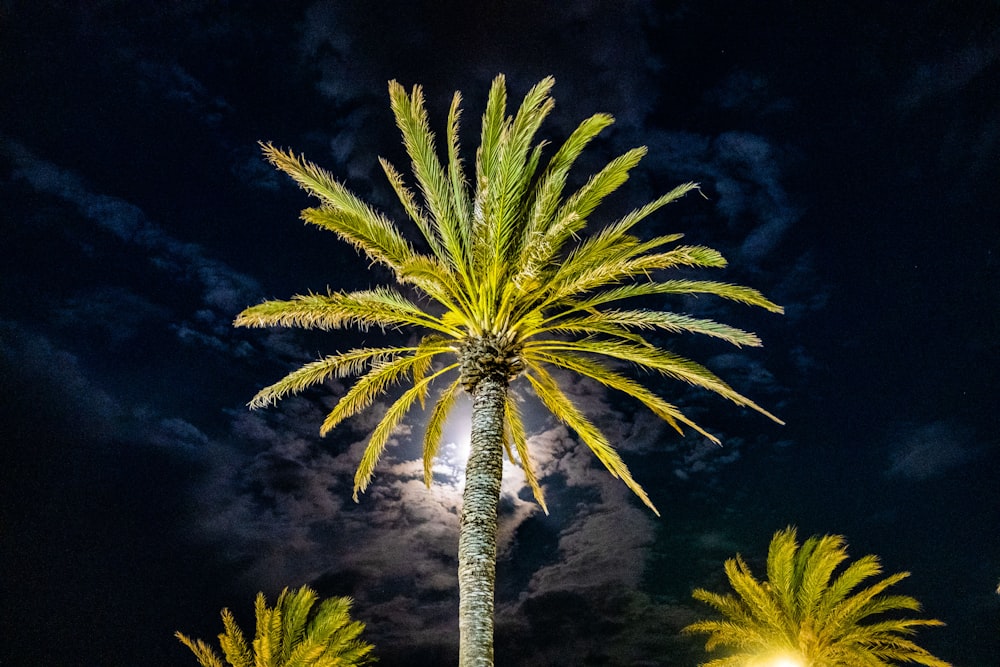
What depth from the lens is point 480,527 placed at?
991 cm

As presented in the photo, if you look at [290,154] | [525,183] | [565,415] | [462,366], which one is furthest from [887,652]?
[290,154]

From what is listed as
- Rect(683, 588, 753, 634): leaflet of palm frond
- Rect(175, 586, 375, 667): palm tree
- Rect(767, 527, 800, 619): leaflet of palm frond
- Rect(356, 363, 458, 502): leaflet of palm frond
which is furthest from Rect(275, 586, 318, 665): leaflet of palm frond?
Rect(767, 527, 800, 619): leaflet of palm frond

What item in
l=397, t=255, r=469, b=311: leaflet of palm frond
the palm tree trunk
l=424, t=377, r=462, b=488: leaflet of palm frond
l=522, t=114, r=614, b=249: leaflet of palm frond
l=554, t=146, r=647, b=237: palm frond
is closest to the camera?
the palm tree trunk

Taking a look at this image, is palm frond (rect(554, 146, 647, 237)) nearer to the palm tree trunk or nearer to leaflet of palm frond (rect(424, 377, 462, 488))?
the palm tree trunk

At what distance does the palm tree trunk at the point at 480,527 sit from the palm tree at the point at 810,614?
1480 centimetres

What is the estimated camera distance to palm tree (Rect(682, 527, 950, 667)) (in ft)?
64.7

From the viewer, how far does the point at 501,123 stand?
37.7 feet

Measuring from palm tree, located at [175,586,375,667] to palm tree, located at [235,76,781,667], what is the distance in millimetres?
11205

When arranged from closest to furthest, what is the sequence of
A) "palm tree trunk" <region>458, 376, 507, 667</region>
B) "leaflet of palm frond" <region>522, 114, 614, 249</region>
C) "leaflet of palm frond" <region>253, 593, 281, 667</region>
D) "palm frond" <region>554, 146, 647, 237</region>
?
"palm tree trunk" <region>458, 376, 507, 667</region> < "leaflet of palm frond" <region>522, 114, 614, 249</region> < "palm frond" <region>554, 146, 647, 237</region> < "leaflet of palm frond" <region>253, 593, 281, 667</region>

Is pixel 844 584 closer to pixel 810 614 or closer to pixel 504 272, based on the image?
pixel 810 614

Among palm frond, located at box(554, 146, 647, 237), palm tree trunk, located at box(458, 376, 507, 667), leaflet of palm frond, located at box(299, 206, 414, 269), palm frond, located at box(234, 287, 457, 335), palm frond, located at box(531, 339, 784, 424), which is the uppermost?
palm frond, located at box(554, 146, 647, 237)

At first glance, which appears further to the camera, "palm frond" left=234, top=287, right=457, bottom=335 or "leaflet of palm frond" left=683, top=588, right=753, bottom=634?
"leaflet of palm frond" left=683, top=588, right=753, bottom=634

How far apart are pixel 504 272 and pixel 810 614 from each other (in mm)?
17716

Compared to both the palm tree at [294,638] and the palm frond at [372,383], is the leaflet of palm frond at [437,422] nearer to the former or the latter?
the palm frond at [372,383]
